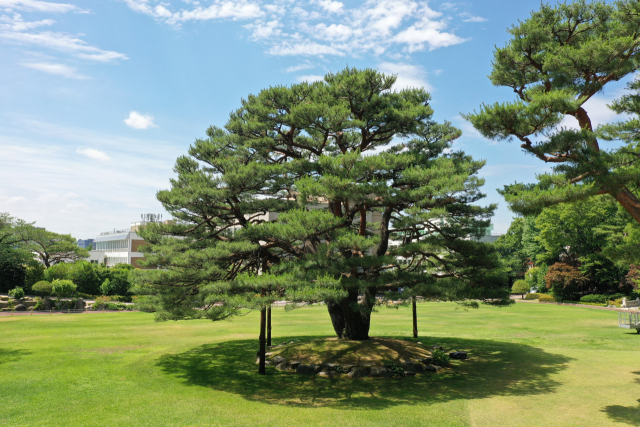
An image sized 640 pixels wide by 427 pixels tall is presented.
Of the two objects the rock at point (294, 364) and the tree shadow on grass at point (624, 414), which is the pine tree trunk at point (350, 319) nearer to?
the rock at point (294, 364)

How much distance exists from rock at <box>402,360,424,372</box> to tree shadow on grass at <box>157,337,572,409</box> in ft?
1.72

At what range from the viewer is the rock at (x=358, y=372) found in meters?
15.5

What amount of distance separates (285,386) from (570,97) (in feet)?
40.6

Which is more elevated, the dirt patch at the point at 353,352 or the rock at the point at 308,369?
the dirt patch at the point at 353,352

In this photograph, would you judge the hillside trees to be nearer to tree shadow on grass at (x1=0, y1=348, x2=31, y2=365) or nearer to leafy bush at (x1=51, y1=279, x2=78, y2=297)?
tree shadow on grass at (x1=0, y1=348, x2=31, y2=365)

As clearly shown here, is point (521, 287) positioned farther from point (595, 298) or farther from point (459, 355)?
point (459, 355)

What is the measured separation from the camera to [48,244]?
59.9 m

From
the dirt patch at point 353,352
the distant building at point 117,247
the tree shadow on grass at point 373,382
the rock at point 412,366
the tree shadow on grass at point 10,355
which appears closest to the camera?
the tree shadow on grass at point 373,382

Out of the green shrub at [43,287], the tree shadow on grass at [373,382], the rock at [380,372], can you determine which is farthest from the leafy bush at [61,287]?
the rock at [380,372]

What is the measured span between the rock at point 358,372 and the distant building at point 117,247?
6040 centimetres

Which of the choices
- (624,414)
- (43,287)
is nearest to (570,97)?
(624,414)

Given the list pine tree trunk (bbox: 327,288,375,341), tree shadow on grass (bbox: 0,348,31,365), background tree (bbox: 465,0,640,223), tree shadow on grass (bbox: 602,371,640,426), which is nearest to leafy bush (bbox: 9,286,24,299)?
tree shadow on grass (bbox: 0,348,31,365)

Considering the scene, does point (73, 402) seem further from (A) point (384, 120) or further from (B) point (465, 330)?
(B) point (465, 330)

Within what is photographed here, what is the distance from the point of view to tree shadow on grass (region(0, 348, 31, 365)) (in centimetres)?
1756
